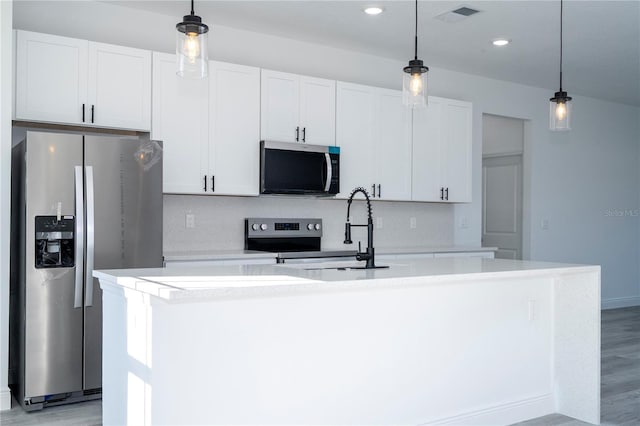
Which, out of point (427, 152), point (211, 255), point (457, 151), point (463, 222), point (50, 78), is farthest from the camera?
point (463, 222)

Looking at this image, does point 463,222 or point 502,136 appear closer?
point 463,222

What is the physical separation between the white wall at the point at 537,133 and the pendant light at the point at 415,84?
2.19 m

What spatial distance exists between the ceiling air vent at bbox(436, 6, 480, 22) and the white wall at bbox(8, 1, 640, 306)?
1.17 meters

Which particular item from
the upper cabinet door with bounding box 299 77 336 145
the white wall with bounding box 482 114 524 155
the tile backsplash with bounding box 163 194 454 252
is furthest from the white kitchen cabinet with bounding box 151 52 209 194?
the white wall with bounding box 482 114 524 155

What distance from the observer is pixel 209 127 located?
455cm

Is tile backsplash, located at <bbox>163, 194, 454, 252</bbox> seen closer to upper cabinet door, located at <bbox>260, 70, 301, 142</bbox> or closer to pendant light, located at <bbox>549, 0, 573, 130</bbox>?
upper cabinet door, located at <bbox>260, 70, 301, 142</bbox>

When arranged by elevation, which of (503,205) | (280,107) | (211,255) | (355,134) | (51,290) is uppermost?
(280,107)

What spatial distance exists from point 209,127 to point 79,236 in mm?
1323

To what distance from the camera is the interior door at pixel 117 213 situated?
12.2 feet

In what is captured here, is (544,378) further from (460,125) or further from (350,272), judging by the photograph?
(460,125)

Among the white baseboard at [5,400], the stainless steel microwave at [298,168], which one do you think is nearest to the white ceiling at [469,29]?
the stainless steel microwave at [298,168]

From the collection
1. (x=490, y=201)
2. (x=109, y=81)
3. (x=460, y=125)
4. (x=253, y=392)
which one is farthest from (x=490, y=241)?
(x=253, y=392)

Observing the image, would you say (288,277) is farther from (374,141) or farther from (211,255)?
(374,141)

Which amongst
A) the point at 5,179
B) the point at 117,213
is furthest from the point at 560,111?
the point at 5,179
